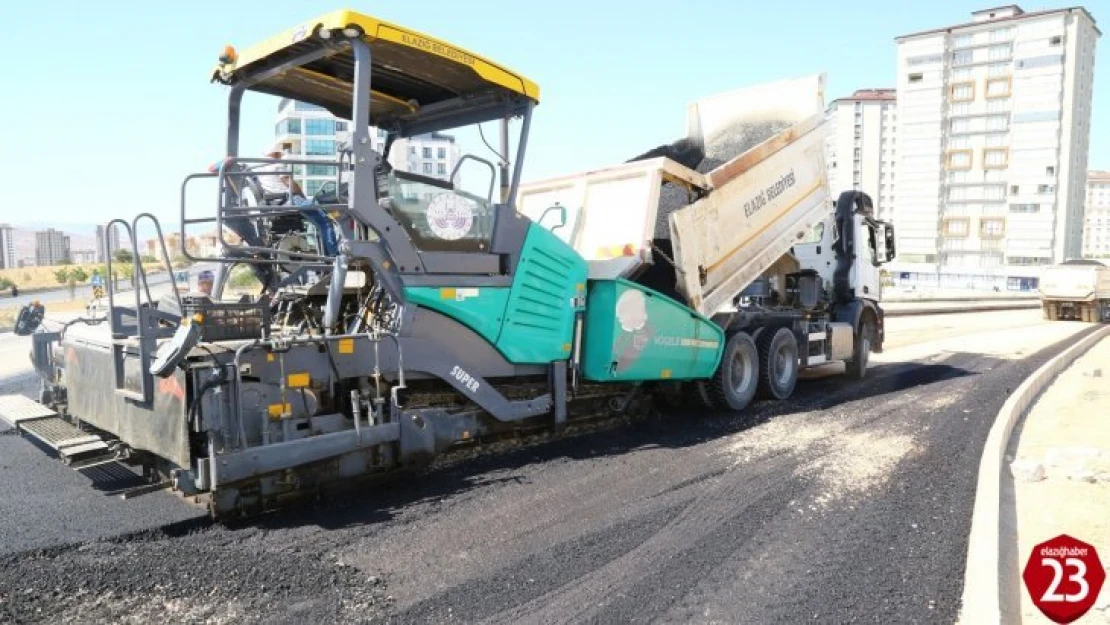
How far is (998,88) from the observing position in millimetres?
57500

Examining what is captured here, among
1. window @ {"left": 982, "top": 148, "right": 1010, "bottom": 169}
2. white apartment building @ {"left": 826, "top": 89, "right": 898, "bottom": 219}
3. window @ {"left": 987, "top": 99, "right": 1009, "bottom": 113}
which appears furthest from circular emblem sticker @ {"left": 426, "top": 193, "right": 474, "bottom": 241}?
white apartment building @ {"left": 826, "top": 89, "right": 898, "bottom": 219}

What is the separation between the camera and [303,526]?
4.28 meters

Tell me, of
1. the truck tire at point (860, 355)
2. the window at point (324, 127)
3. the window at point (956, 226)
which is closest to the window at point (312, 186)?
the window at point (324, 127)

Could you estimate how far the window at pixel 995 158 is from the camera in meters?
56.7

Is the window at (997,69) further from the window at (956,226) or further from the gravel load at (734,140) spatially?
the gravel load at (734,140)

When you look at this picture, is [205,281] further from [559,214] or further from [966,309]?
[966,309]

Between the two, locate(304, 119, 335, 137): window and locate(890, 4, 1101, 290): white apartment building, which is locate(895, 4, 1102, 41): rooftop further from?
locate(304, 119, 335, 137): window

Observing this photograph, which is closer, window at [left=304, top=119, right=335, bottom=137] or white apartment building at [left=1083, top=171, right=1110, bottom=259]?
window at [left=304, top=119, right=335, bottom=137]

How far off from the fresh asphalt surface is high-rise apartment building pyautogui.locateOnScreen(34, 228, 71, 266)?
106 meters

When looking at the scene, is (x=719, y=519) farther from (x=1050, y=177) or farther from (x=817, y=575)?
(x=1050, y=177)

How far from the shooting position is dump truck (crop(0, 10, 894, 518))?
4.39 m

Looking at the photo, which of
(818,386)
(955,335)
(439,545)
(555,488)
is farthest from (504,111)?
(955,335)

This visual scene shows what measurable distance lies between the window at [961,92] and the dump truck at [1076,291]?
3768 cm

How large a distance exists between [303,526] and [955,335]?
17.8 metres
